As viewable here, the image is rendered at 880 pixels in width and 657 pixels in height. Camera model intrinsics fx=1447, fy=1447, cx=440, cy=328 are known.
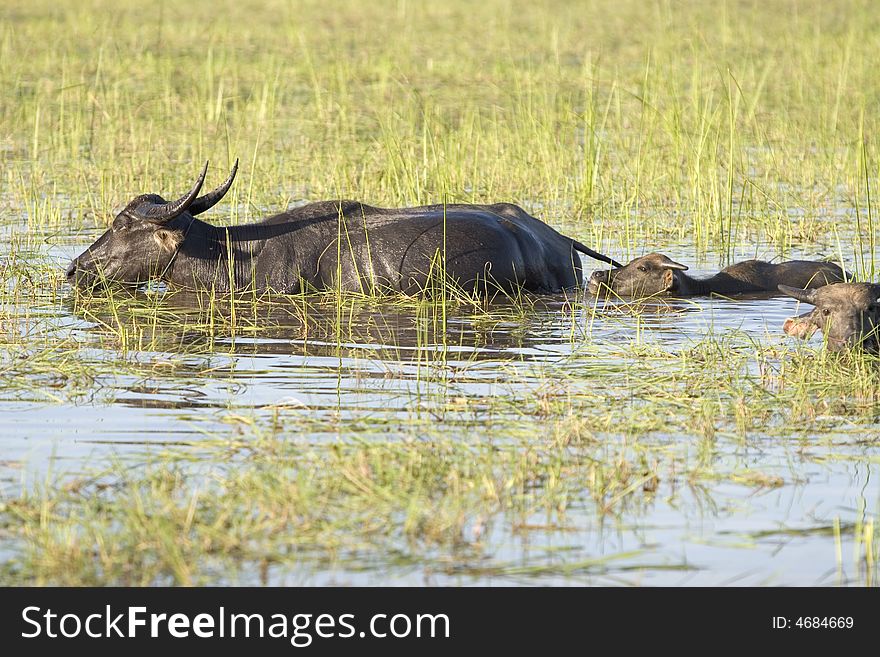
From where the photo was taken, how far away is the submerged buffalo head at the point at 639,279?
9.37 m

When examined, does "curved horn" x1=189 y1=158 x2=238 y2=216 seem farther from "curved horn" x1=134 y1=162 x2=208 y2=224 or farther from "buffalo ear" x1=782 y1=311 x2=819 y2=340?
"buffalo ear" x1=782 y1=311 x2=819 y2=340

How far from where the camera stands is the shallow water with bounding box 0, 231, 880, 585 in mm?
4504

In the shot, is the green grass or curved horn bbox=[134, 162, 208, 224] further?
curved horn bbox=[134, 162, 208, 224]

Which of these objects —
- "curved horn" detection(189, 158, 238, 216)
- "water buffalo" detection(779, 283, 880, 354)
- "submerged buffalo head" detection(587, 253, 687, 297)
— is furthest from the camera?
"submerged buffalo head" detection(587, 253, 687, 297)

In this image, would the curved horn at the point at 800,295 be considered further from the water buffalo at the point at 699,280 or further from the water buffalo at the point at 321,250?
the water buffalo at the point at 321,250

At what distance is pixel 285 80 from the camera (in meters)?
17.6

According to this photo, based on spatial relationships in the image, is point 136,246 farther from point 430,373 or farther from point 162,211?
point 430,373

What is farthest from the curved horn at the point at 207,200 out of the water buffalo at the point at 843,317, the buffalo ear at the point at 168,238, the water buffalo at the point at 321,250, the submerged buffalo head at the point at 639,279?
the water buffalo at the point at 843,317

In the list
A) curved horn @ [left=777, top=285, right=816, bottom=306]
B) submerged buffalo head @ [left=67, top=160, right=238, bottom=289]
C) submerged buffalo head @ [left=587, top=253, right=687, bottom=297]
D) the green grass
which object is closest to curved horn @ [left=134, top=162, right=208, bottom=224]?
submerged buffalo head @ [left=67, top=160, right=238, bottom=289]

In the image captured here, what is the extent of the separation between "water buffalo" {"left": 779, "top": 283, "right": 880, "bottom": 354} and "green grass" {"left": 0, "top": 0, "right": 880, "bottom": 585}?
208 millimetres

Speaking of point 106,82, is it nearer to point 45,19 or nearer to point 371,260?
point 45,19

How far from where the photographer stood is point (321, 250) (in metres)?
9.49

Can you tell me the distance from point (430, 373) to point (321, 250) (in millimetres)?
2698
